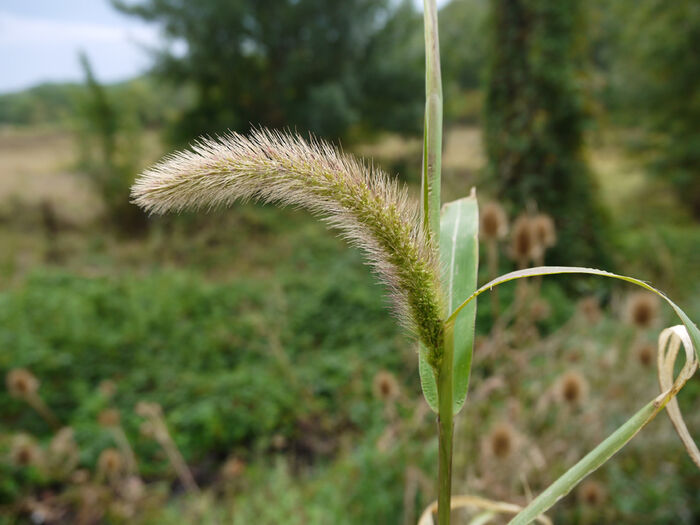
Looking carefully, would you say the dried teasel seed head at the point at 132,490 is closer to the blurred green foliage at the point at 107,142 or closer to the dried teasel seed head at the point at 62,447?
the dried teasel seed head at the point at 62,447

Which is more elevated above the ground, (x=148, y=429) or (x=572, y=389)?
(x=148, y=429)

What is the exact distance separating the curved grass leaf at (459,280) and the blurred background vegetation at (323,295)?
1.01 feet

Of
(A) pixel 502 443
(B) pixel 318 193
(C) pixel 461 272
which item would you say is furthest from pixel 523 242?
(B) pixel 318 193

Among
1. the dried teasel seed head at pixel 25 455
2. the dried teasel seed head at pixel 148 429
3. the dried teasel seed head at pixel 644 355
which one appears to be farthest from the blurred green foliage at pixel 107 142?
the dried teasel seed head at pixel 644 355

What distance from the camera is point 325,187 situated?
0.40 m

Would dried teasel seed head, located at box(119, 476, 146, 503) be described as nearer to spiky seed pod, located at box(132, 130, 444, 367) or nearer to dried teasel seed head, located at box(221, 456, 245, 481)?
dried teasel seed head, located at box(221, 456, 245, 481)

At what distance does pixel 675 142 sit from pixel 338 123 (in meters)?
5.35

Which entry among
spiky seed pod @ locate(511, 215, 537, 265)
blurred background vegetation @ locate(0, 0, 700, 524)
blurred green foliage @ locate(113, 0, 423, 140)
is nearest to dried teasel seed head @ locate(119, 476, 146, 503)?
blurred background vegetation @ locate(0, 0, 700, 524)

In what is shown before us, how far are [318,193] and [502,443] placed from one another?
4.00 ft

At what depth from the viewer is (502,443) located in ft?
4.45

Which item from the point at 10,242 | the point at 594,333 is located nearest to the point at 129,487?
the point at 594,333

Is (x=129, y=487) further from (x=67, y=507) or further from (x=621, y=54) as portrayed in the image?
(x=621, y=54)

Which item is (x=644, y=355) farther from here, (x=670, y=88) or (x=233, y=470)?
(x=670, y=88)

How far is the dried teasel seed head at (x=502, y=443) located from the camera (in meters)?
1.34
